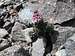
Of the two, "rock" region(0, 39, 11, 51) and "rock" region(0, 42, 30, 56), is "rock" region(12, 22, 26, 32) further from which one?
"rock" region(0, 42, 30, 56)

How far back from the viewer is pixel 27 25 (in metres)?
9.89

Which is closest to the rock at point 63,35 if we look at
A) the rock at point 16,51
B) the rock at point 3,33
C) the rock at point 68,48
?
the rock at point 68,48

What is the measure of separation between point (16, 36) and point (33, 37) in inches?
27.3

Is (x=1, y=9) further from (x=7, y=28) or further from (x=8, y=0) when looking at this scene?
(x=7, y=28)

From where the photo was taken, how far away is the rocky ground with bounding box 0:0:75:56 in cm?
844

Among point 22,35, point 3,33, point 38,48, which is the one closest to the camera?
point 38,48

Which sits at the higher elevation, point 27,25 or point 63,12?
point 63,12

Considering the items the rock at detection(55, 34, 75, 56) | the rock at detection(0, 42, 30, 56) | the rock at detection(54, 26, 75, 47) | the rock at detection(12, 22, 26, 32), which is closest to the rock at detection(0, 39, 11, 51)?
the rock at detection(0, 42, 30, 56)

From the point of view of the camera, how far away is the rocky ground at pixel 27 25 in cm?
844

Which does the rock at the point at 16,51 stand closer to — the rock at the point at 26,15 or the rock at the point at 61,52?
the rock at the point at 61,52

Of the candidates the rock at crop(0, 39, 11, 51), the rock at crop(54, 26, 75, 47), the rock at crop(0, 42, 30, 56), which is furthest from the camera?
the rock at crop(0, 39, 11, 51)

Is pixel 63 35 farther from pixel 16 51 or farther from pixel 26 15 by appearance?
pixel 26 15

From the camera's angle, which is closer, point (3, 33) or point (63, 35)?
point (63, 35)

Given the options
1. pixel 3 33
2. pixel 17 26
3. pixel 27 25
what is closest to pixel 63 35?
pixel 27 25
